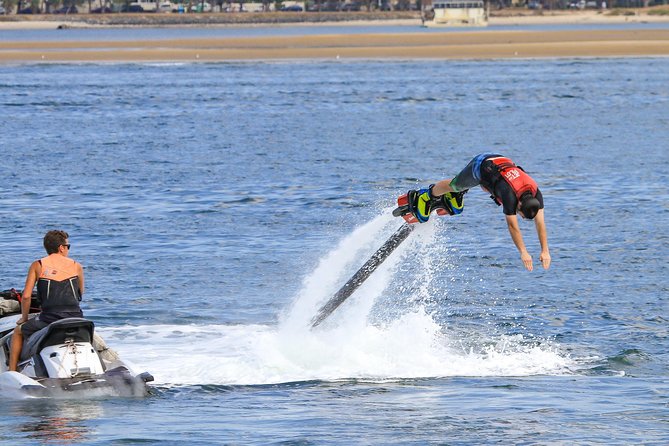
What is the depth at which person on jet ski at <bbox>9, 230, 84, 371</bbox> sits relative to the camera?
522 inches

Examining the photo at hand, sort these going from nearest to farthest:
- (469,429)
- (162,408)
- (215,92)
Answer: (469,429) → (162,408) → (215,92)

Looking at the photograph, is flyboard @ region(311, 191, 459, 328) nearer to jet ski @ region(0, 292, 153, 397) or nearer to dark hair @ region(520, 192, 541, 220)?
dark hair @ region(520, 192, 541, 220)

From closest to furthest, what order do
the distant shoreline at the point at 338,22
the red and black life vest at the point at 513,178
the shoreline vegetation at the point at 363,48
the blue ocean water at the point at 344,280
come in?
the blue ocean water at the point at 344,280 → the red and black life vest at the point at 513,178 → the shoreline vegetation at the point at 363,48 → the distant shoreline at the point at 338,22

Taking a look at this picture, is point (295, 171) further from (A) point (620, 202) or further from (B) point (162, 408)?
(B) point (162, 408)

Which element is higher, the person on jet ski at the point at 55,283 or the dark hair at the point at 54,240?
the dark hair at the point at 54,240

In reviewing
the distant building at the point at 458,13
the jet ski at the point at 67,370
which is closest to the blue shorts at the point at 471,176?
the jet ski at the point at 67,370

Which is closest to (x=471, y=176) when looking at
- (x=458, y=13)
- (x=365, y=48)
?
(x=365, y=48)

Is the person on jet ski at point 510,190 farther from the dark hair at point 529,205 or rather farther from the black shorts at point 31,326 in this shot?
the black shorts at point 31,326

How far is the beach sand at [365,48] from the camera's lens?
93.2 m

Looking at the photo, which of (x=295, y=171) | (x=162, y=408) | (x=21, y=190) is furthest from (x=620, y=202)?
(x=162, y=408)

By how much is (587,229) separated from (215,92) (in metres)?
42.2

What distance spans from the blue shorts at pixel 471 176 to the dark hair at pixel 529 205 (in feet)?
2.60

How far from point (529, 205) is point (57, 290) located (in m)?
5.44

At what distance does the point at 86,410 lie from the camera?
1312cm
